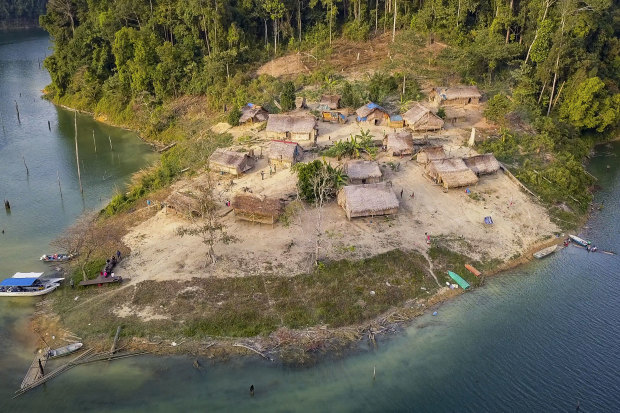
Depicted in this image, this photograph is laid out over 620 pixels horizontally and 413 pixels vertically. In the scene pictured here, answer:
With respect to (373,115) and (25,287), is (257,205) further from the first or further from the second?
(373,115)

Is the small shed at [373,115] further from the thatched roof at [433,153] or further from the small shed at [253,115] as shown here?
the small shed at [253,115]

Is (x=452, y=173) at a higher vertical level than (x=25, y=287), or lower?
higher

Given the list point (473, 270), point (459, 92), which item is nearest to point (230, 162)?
point (473, 270)

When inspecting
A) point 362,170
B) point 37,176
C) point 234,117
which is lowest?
point 37,176

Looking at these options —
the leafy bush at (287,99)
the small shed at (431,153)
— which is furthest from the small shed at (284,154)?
the small shed at (431,153)

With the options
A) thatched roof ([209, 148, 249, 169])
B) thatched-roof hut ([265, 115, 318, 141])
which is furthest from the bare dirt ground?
thatched-roof hut ([265, 115, 318, 141])

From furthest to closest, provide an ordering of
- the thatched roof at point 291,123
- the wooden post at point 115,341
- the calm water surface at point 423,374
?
1. the thatched roof at point 291,123
2. the wooden post at point 115,341
3. the calm water surface at point 423,374
